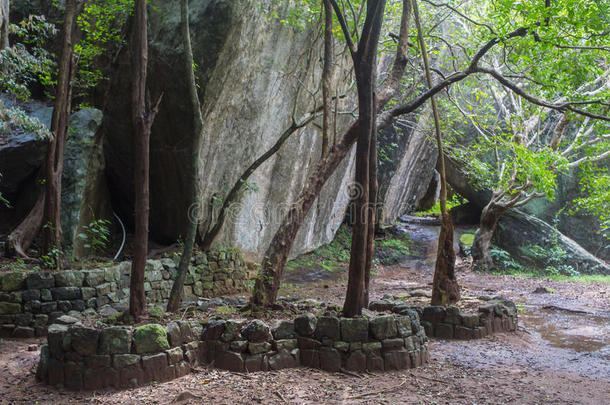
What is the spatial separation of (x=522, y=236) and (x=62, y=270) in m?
13.5

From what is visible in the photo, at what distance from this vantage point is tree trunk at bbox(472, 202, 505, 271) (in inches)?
588

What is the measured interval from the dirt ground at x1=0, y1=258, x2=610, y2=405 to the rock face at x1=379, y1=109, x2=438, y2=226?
9.78 meters

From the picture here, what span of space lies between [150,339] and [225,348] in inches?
33.2

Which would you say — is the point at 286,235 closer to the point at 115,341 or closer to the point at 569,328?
the point at 115,341

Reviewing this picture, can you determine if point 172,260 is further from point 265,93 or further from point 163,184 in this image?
point 265,93

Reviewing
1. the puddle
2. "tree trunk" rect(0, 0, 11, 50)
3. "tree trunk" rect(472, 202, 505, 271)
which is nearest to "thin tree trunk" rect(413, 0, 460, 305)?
the puddle

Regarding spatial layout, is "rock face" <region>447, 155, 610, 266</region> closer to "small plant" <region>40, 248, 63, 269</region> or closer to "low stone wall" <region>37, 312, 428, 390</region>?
"low stone wall" <region>37, 312, 428, 390</region>

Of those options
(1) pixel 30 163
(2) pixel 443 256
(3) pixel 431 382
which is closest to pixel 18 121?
(1) pixel 30 163

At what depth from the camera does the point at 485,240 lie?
15117 millimetres

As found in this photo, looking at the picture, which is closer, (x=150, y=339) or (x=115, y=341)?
(x=115, y=341)

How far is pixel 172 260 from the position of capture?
961 cm

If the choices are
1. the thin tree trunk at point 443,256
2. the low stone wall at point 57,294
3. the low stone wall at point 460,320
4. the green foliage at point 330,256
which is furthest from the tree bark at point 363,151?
the green foliage at point 330,256

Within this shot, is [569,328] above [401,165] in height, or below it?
below

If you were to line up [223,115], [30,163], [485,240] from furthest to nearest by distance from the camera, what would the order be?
[485,240], [30,163], [223,115]
